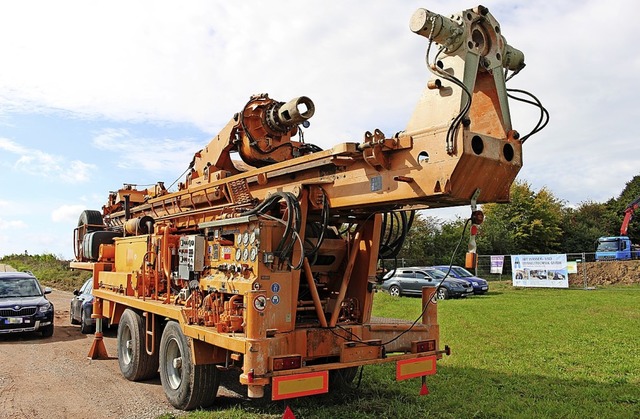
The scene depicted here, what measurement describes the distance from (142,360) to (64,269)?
3097 centimetres

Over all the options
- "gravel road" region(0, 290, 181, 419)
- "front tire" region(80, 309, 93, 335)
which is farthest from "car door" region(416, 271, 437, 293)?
"gravel road" region(0, 290, 181, 419)

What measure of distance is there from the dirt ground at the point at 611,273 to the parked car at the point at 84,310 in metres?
25.9

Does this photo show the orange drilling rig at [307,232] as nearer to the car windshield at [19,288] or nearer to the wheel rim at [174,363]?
the wheel rim at [174,363]

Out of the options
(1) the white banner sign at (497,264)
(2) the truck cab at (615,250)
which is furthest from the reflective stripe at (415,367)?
(2) the truck cab at (615,250)

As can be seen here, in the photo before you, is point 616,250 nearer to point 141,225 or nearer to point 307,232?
point 141,225

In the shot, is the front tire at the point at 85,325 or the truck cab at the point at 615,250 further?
the truck cab at the point at 615,250

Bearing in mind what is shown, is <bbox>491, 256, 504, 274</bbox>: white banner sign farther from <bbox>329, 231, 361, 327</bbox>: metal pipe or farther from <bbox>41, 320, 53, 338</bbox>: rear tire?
<bbox>329, 231, 361, 327</bbox>: metal pipe

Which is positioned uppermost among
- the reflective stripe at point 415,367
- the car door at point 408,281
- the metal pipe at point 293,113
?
the metal pipe at point 293,113

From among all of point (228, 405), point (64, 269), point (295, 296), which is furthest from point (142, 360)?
point (64, 269)

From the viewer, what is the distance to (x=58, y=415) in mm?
6754

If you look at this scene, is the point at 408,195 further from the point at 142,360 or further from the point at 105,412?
the point at 142,360

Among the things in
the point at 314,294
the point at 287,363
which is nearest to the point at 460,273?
the point at 314,294

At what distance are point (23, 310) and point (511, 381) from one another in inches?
408

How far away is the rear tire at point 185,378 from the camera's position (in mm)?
6512
